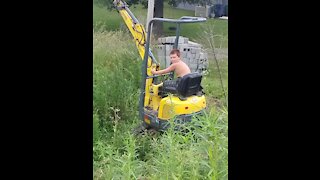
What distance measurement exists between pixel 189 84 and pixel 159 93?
0.17 m

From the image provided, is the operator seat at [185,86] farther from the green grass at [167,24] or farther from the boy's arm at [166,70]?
the green grass at [167,24]

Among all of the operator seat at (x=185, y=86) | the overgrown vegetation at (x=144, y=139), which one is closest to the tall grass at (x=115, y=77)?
the overgrown vegetation at (x=144, y=139)

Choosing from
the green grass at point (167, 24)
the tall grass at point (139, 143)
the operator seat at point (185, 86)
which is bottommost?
the tall grass at point (139, 143)

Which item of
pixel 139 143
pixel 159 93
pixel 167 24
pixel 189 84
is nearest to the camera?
pixel 139 143

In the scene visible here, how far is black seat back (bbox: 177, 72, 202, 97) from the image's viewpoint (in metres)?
2.15

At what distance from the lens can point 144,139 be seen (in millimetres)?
1999

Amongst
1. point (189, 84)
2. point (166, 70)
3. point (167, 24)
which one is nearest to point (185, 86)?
point (189, 84)

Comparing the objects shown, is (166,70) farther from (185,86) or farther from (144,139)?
(144,139)

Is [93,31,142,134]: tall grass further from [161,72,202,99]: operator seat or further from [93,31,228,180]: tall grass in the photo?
[161,72,202,99]: operator seat

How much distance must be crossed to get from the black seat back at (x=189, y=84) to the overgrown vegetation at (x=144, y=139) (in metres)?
0.11

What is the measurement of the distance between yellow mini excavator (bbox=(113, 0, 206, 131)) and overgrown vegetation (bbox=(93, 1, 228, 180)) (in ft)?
0.22

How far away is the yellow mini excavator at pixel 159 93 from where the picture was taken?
2059mm

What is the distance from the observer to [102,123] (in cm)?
192
